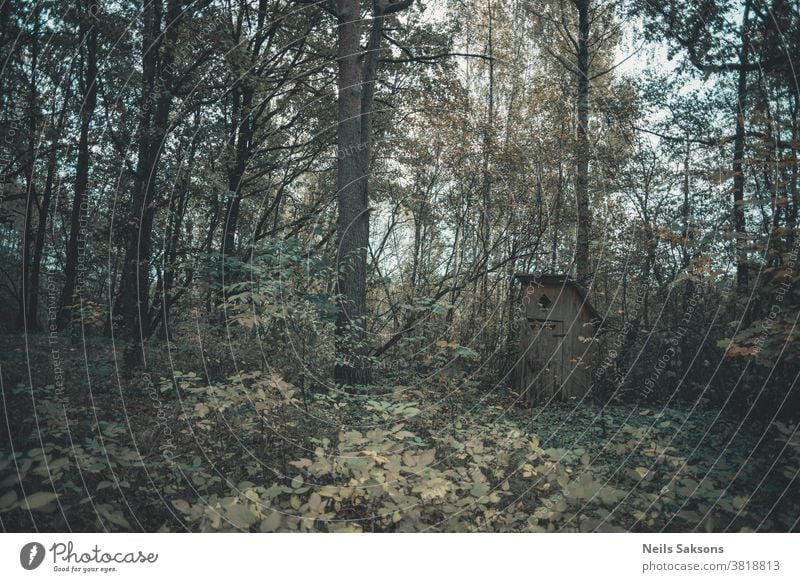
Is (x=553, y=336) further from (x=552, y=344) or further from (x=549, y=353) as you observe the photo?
(x=549, y=353)

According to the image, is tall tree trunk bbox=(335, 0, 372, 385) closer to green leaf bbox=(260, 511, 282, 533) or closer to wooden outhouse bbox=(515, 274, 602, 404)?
wooden outhouse bbox=(515, 274, 602, 404)

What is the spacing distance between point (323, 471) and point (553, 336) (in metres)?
6.33

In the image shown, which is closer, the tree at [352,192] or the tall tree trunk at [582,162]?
the tree at [352,192]

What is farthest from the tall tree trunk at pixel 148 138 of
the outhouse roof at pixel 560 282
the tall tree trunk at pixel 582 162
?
the tall tree trunk at pixel 582 162

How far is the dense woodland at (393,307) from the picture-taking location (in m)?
4.16

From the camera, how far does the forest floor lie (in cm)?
370

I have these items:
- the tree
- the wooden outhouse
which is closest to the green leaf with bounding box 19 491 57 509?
the tree

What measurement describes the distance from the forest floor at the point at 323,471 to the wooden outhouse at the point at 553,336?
2391mm

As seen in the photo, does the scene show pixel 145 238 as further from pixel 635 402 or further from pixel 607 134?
pixel 607 134

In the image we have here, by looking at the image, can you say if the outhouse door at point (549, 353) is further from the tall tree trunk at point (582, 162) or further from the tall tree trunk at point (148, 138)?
the tall tree trunk at point (148, 138)

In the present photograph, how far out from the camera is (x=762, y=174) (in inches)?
203
